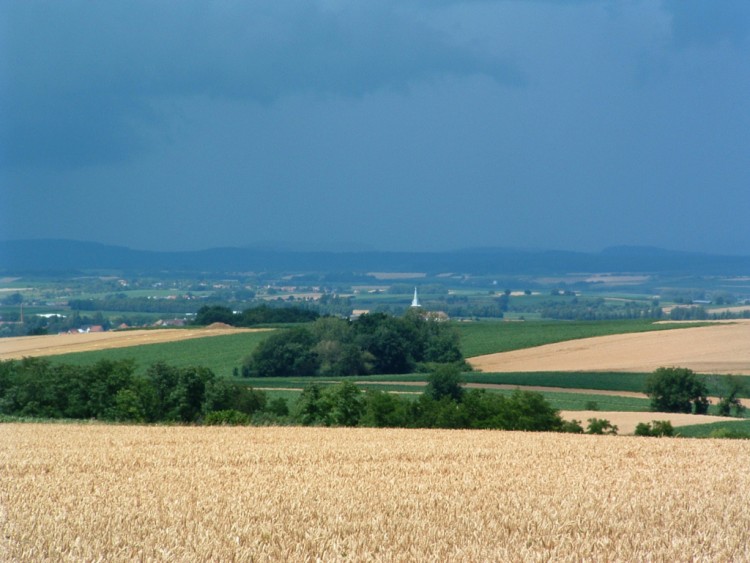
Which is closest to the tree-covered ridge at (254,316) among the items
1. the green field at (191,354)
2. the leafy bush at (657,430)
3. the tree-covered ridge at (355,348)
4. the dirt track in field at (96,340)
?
the dirt track in field at (96,340)

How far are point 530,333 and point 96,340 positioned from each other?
43743 mm

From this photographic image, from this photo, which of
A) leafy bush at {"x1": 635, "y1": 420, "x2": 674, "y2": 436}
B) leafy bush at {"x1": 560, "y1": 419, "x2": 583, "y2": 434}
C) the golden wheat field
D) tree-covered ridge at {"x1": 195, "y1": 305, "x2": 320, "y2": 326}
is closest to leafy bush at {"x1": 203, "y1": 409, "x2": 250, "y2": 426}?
leafy bush at {"x1": 560, "y1": 419, "x2": 583, "y2": 434}

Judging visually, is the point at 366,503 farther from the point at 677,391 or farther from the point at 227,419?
the point at 677,391

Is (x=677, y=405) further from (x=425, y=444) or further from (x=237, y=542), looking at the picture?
(x=237, y=542)

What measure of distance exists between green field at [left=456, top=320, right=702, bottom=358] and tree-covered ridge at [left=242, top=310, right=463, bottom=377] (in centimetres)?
303

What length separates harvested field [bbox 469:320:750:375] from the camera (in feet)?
219

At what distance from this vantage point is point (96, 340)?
295ft

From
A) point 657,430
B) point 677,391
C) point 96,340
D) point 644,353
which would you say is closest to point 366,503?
point 657,430

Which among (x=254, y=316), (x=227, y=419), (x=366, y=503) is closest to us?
(x=366, y=503)

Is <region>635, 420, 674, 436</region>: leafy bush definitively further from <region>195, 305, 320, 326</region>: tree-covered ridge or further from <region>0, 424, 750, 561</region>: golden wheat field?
<region>195, 305, 320, 326</region>: tree-covered ridge

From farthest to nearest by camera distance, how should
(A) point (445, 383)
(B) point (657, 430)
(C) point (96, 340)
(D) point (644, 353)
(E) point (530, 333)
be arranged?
(E) point (530, 333) < (C) point (96, 340) < (D) point (644, 353) < (A) point (445, 383) < (B) point (657, 430)

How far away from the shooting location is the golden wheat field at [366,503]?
9.38m

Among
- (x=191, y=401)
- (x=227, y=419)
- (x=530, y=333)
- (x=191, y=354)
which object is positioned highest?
(x=227, y=419)

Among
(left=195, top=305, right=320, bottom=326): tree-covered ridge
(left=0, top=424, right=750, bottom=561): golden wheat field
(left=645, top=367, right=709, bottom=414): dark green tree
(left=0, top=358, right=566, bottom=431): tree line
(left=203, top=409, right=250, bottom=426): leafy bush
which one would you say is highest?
(left=0, top=424, right=750, bottom=561): golden wheat field
